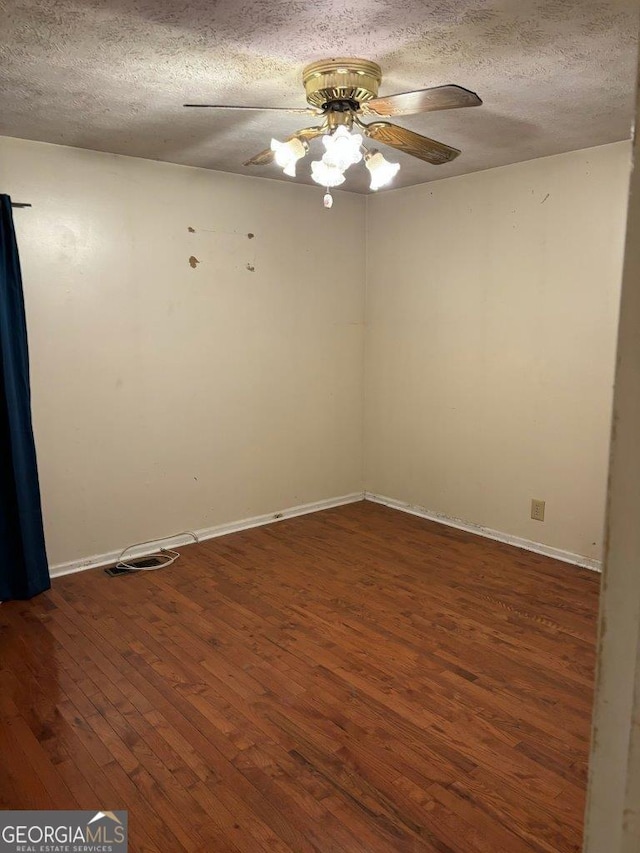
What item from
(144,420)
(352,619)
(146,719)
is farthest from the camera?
(144,420)

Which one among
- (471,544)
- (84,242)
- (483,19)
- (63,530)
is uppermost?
(483,19)

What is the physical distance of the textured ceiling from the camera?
6.30 ft

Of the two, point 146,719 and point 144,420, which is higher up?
point 144,420

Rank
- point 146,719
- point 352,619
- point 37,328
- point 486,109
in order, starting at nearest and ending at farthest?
point 146,719 < point 486,109 < point 352,619 < point 37,328

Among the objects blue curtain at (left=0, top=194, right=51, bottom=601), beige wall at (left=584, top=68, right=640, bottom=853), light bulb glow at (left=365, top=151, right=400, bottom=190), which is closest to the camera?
beige wall at (left=584, top=68, right=640, bottom=853)

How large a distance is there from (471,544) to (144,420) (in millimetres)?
2363

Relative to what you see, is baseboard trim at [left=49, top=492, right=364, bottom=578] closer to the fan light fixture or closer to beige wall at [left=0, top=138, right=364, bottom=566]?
beige wall at [left=0, top=138, right=364, bottom=566]

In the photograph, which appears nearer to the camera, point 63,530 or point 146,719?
point 146,719

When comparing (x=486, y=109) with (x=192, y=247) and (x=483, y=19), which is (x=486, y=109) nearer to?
(x=483, y=19)

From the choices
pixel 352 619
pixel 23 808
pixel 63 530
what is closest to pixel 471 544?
pixel 352 619

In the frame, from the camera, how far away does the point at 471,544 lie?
4.22 m

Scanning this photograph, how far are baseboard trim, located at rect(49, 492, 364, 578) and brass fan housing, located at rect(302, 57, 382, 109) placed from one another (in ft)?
9.50

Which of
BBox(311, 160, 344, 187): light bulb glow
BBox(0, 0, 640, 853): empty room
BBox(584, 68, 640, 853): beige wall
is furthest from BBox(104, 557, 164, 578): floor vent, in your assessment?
BBox(584, 68, 640, 853): beige wall

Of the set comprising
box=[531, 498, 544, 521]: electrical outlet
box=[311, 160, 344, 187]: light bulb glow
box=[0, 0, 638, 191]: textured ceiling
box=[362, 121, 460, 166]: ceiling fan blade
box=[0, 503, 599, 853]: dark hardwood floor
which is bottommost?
box=[0, 503, 599, 853]: dark hardwood floor
